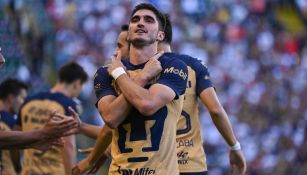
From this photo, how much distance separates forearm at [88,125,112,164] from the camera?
292 inches

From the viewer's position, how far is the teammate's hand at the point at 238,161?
796cm

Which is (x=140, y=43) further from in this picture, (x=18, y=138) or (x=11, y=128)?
(x=11, y=128)

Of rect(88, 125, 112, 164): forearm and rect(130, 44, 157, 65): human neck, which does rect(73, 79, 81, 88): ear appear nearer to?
rect(88, 125, 112, 164): forearm

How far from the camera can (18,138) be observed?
6.88m

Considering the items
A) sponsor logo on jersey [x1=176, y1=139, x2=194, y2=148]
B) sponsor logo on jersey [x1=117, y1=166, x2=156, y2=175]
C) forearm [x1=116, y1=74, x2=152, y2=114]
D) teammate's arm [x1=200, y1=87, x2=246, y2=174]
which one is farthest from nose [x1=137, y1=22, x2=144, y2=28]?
sponsor logo on jersey [x1=176, y1=139, x2=194, y2=148]

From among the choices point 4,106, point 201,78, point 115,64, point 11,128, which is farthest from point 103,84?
point 4,106

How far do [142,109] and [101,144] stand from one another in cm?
142

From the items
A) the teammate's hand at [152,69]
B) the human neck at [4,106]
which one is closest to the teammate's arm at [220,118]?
the teammate's hand at [152,69]

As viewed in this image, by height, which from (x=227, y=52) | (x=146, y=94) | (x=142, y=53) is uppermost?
(x=142, y=53)

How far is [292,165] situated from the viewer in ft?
55.1

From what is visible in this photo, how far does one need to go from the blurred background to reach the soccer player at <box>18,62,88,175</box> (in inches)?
164

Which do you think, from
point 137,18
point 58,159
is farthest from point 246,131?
point 137,18

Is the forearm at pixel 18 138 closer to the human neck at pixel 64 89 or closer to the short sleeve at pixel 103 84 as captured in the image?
the short sleeve at pixel 103 84

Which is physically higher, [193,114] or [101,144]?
[193,114]
